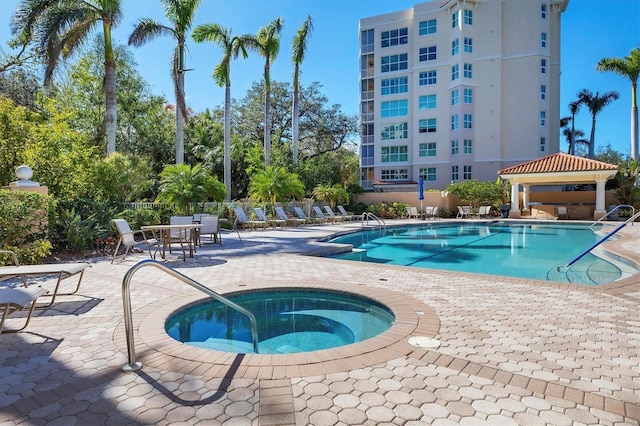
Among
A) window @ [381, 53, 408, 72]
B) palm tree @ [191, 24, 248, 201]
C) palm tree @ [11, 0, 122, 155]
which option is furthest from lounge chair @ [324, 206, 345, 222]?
window @ [381, 53, 408, 72]

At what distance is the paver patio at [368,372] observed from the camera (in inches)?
101

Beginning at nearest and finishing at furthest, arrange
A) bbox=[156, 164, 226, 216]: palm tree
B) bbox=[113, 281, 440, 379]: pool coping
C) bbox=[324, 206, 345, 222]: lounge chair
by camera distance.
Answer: bbox=[113, 281, 440, 379]: pool coping → bbox=[156, 164, 226, 216]: palm tree → bbox=[324, 206, 345, 222]: lounge chair

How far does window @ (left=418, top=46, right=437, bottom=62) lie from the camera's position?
3709 centimetres

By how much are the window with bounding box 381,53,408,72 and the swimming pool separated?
76.5 ft

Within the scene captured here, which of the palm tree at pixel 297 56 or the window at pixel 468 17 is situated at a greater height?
the window at pixel 468 17

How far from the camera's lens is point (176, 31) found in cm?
2011

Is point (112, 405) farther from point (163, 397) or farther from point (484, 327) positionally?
point (484, 327)

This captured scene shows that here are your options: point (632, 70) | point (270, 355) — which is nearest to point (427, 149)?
point (632, 70)

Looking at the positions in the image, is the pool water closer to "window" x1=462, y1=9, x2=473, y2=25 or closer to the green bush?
the green bush

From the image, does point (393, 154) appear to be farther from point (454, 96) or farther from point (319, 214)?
point (319, 214)

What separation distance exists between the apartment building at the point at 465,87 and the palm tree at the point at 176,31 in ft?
76.1

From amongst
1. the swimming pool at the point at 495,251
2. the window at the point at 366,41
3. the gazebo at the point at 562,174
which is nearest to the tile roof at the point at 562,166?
the gazebo at the point at 562,174

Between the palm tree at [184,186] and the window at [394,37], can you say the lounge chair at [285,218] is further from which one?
the window at [394,37]

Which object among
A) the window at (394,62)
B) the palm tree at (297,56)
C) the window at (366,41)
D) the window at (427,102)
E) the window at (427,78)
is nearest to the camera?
the palm tree at (297,56)
